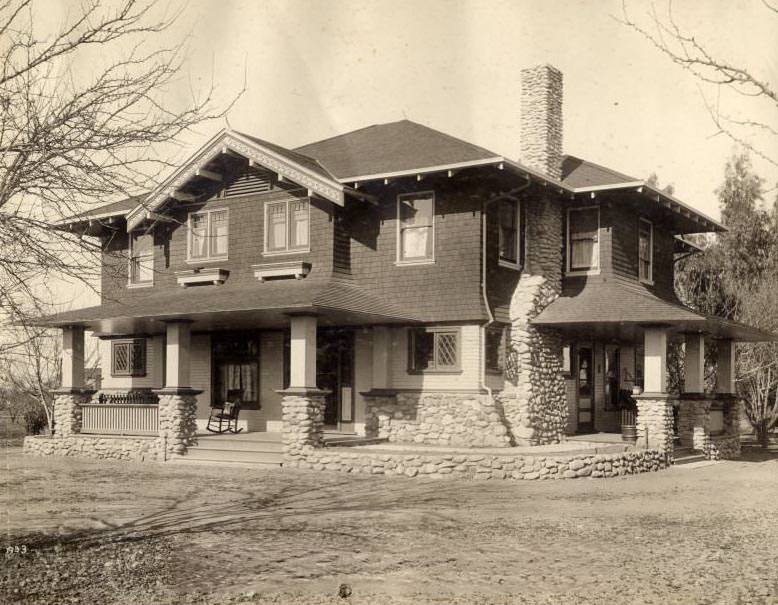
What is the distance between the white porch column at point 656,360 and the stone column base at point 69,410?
43.4 ft

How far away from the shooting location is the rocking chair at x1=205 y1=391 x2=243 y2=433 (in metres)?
22.8

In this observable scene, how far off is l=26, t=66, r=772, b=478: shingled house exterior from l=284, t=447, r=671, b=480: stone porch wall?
1.76 feet

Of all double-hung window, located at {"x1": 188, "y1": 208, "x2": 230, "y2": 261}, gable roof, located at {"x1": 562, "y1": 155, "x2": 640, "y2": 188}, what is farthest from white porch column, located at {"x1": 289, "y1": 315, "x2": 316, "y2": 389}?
gable roof, located at {"x1": 562, "y1": 155, "x2": 640, "y2": 188}

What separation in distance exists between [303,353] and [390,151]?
614 cm

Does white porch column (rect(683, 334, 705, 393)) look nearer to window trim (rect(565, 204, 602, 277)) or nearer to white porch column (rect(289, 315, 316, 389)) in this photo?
window trim (rect(565, 204, 602, 277))

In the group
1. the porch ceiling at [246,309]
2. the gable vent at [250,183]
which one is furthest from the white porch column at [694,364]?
the gable vent at [250,183]

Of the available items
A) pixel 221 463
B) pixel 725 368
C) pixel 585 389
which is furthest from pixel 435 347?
pixel 725 368

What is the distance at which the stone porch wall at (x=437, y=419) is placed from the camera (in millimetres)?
19812

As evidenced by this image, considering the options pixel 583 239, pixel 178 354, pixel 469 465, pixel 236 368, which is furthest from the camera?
pixel 236 368

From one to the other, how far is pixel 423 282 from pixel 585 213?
4.75 metres

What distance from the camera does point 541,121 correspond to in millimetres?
22672

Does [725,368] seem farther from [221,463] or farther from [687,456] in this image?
[221,463]

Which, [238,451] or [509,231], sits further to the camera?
[509,231]

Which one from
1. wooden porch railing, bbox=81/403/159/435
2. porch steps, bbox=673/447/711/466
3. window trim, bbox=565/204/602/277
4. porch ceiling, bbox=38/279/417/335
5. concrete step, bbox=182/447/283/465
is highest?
window trim, bbox=565/204/602/277
